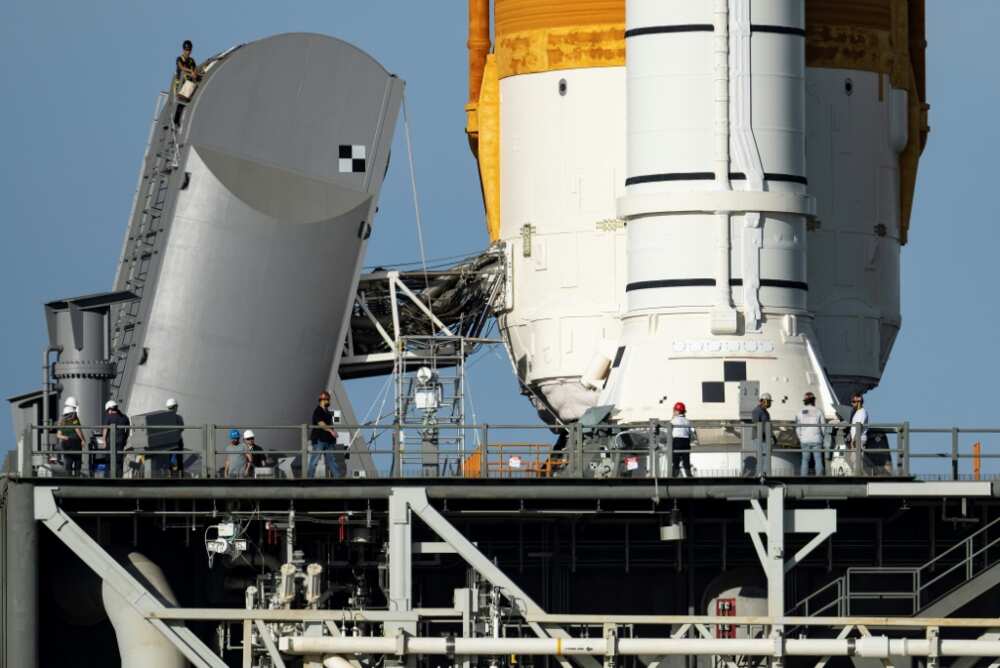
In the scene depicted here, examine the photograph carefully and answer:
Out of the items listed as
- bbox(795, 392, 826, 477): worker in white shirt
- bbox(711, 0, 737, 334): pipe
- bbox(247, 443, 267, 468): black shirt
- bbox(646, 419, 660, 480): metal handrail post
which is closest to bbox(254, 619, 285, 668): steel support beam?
bbox(247, 443, 267, 468): black shirt

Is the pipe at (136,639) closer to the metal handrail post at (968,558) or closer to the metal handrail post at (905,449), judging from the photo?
the metal handrail post at (905,449)

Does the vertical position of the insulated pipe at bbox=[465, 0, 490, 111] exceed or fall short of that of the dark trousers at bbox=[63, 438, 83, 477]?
it exceeds it

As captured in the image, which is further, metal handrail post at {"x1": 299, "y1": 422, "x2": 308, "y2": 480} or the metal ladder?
the metal ladder

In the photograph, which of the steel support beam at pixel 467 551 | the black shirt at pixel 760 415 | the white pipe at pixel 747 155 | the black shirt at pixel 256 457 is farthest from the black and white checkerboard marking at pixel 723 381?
the black shirt at pixel 256 457

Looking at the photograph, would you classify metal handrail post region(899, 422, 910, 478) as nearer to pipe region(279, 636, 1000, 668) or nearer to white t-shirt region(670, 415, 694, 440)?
pipe region(279, 636, 1000, 668)

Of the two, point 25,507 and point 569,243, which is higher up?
point 569,243

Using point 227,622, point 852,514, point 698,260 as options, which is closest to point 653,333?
point 698,260

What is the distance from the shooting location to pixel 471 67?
67.9 metres

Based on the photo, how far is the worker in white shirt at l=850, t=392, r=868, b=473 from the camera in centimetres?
5560

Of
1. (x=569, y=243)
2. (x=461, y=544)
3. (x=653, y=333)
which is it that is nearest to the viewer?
(x=461, y=544)

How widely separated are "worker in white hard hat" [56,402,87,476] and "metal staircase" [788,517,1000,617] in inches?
538

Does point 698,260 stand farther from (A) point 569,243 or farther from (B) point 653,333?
(A) point 569,243

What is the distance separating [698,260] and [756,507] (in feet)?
20.2

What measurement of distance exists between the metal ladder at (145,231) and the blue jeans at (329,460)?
625cm
